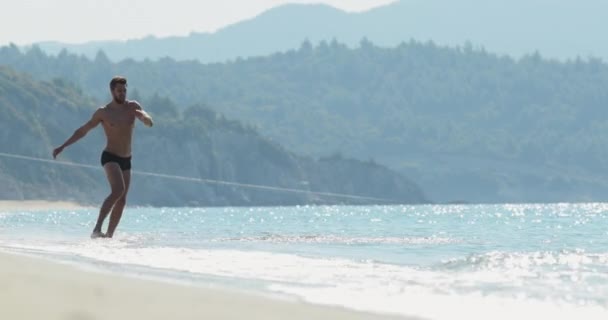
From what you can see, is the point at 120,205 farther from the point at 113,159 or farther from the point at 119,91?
the point at 119,91

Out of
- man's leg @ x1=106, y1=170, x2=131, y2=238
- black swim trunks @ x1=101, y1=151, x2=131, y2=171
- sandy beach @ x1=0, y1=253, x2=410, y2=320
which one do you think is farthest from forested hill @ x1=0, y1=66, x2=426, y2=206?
sandy beach @ x1=0, y1=253, x2=410, y2=320

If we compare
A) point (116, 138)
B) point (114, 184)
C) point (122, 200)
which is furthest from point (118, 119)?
point (122, 200)

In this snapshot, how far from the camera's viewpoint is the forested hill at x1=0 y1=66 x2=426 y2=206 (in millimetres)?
144500

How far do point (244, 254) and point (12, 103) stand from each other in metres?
150

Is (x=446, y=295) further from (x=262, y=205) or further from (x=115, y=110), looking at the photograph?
(x=262, y=205)

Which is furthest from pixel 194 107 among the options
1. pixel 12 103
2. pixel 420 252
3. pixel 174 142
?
pixel 420 252

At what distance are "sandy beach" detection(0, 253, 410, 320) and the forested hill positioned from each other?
128m

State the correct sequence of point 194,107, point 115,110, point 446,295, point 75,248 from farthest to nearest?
point 194,107
point 115,110
point 75,248
point 446,295

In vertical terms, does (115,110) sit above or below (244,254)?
above

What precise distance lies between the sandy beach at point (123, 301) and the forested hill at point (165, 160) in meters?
128

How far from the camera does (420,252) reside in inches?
655

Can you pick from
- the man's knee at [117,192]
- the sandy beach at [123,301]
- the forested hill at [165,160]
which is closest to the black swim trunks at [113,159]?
the man's knee at [117,192]

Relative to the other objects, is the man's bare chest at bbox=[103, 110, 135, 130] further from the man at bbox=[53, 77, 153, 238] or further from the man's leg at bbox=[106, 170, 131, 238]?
the man's leg at bbox=[106, 170, 131, 238]

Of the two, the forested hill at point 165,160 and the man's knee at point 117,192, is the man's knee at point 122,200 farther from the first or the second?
the forested hill at point 165,160
